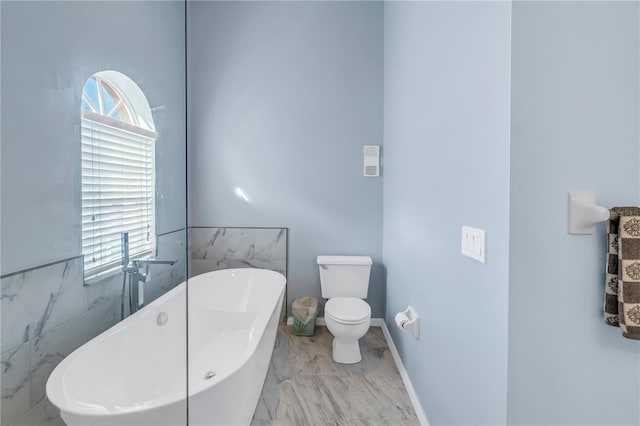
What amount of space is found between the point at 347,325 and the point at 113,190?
177 centimetres

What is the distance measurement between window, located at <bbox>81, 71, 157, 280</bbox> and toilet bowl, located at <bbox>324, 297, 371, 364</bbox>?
1617mm

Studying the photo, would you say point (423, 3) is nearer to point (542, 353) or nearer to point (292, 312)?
point (542, 353)

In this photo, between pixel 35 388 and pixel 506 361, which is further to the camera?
pixel 506 361

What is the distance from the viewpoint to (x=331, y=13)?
108 inches

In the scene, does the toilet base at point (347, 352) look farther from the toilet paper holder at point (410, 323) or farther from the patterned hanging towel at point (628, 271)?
the patterned hanging towel at point (628, 271)

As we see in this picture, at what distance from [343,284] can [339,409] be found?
99cm

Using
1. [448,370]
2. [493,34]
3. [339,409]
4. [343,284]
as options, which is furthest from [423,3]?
[339,409]

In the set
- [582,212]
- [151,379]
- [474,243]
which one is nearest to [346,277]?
[474,243]

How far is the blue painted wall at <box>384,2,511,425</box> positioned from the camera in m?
0.95

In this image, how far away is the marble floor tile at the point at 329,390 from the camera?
168 cm

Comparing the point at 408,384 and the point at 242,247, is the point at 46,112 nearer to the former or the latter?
the point at 408,384

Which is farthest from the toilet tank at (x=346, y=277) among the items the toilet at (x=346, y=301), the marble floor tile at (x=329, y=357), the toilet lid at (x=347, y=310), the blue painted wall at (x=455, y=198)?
the blue painted wall at (x=455, y=198)

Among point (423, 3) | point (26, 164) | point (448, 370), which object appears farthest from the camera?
point (423, 3)

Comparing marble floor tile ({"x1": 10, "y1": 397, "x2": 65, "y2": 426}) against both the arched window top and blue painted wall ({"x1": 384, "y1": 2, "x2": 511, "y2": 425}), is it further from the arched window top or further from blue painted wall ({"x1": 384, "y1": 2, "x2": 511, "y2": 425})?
blue painted wall ({"x1": 384, "y1": 2, "x2": 511, "y2": 425})
